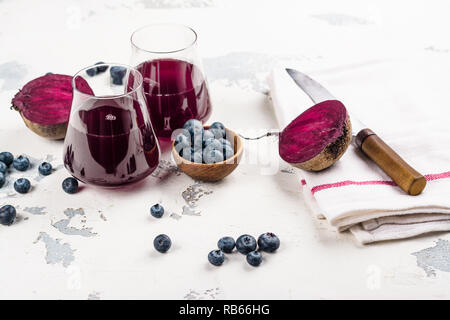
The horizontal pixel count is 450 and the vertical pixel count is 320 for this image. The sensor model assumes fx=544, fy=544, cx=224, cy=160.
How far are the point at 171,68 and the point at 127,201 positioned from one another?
31 centimetres

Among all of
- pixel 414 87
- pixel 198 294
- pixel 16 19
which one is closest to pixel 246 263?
pixel 198 294

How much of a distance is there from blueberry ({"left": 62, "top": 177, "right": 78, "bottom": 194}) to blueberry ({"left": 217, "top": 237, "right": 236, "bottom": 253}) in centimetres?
33

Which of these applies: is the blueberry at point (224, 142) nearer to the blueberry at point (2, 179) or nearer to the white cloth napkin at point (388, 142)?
the white cloth napkin at point (388, 142)

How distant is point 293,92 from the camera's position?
135cm

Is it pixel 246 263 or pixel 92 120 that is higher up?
pixel 92 120

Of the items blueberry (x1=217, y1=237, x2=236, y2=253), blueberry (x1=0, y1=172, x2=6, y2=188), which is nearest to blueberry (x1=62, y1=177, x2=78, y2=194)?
blueberry (x1=0, y1=172, x2=6, y2=188)

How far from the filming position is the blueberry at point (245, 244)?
96cm

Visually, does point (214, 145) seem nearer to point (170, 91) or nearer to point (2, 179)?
point (170, 91)

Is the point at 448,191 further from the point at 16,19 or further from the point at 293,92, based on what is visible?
the point at 16,19

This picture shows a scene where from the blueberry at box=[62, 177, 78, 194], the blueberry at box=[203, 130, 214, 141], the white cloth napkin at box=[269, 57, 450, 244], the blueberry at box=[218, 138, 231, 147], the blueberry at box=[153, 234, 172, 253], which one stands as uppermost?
the blueberry at box=[203, 130, 214, 141]

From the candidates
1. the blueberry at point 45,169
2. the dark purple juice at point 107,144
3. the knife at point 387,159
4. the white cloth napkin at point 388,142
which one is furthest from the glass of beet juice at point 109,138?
the knife at point 387,159

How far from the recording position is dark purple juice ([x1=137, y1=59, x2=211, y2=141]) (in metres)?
1.17

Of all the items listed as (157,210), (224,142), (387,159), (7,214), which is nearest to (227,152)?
(224,142)

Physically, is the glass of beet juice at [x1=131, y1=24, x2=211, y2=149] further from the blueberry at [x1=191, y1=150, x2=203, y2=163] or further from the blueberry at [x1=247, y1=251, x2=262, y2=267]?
the blueberry at [x1=247, y1=251, x2=262, y2=267]
